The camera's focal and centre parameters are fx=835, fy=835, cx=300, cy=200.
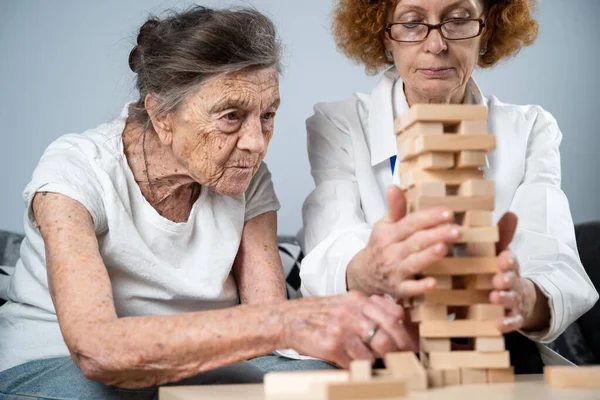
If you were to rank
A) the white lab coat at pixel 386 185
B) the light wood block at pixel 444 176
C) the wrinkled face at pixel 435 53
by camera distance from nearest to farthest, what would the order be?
the light wood block at pixel 444 176 < the white lab coat at pixel 386 185 < the wrinkled face at pixel 435 53

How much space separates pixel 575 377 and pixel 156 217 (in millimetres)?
1157

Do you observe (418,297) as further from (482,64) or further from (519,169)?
(482,64)

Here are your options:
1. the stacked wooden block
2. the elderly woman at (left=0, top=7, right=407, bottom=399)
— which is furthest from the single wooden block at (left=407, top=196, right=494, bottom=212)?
the elderly woman at (left=0, top=7, right=407, bottom=399)

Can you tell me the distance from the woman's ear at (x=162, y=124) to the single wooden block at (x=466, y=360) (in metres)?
1.00

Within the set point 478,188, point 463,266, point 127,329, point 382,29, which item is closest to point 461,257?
point 463,266

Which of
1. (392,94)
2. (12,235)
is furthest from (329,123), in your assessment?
(12,235)

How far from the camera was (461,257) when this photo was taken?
151 cm

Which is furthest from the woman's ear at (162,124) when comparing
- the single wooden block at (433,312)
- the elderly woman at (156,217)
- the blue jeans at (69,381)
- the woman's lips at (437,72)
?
the single wooden block at (433,312)

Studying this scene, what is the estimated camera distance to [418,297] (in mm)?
1550

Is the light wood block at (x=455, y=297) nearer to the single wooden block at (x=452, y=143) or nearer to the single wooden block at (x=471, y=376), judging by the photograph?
the single wooden block at (x=471, y=376)

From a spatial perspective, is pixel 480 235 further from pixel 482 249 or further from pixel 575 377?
pixel 575 377

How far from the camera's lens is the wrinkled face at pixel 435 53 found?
2293mm

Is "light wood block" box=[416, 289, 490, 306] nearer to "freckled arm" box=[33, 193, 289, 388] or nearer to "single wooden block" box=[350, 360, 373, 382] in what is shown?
"single wooden block" box=[350, 360, 373, 382]

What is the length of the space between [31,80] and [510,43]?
201 cm
